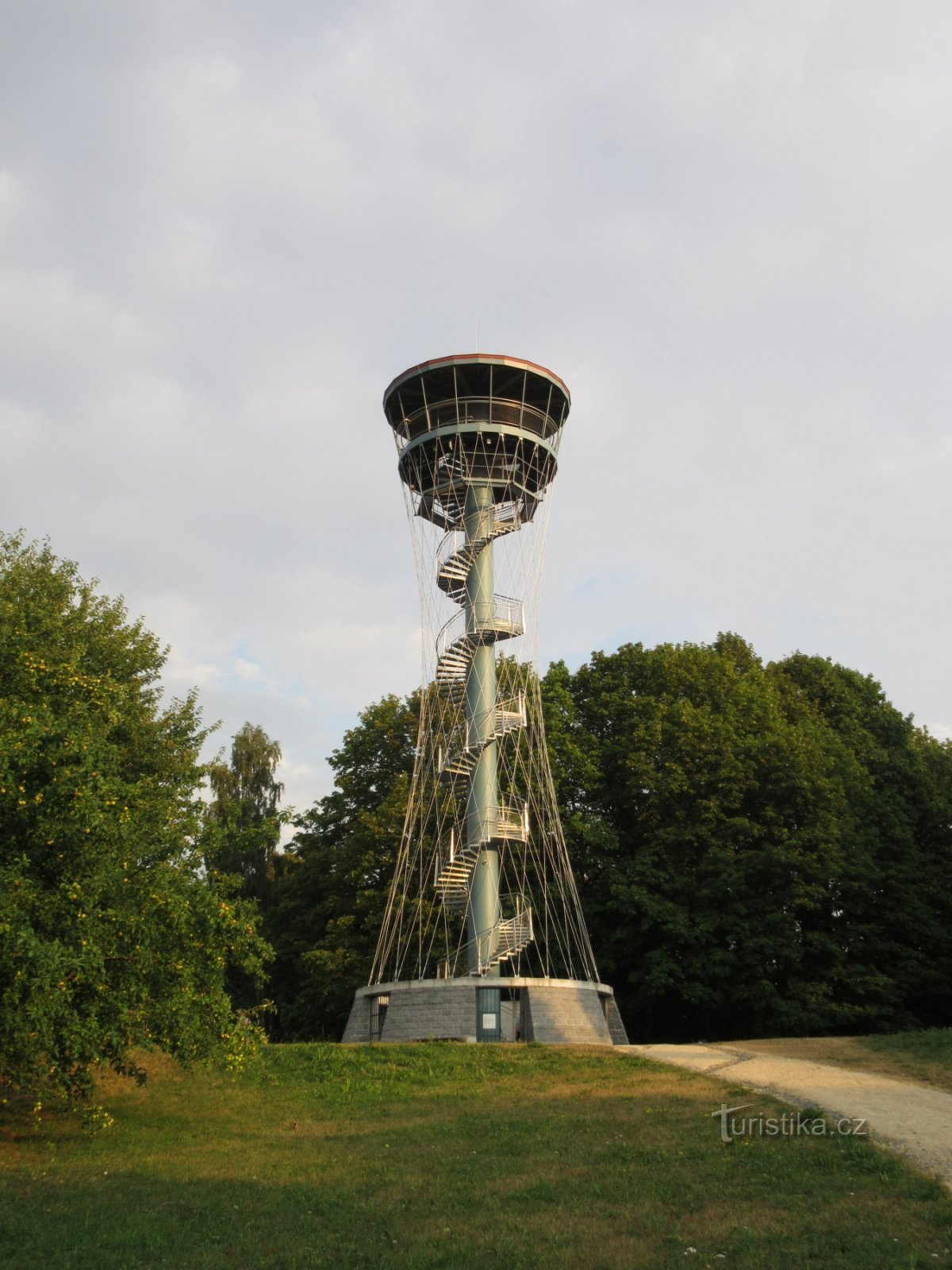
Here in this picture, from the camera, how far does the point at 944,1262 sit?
7.76 m

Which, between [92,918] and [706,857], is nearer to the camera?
[92,918]

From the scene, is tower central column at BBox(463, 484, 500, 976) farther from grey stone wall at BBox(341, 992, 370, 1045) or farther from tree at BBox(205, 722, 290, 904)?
tree at BBox(205, 722, 290, 904)

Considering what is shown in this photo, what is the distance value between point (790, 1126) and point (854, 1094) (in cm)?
345

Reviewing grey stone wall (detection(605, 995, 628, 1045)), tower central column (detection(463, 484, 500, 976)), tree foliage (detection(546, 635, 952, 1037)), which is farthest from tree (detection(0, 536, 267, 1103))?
tree foliage (detection(546, 635, 952, 1037))

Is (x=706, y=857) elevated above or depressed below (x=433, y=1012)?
above

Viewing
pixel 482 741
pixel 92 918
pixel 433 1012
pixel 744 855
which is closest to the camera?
pixel 92 918

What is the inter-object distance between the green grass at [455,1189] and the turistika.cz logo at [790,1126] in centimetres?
32

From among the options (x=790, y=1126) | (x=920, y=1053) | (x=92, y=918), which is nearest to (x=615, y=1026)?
(x=920, y=1053)

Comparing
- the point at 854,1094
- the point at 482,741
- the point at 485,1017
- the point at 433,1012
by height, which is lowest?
the point at 854,1094

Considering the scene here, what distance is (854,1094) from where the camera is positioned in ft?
51.7

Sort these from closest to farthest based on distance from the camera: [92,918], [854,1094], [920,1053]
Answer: [92,918], [854,1094], [920,1053]

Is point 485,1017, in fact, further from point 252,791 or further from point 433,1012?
point 252,791

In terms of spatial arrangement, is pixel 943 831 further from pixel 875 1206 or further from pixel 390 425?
pixel 875 1206

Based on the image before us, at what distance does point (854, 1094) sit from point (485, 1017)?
12.0 m
